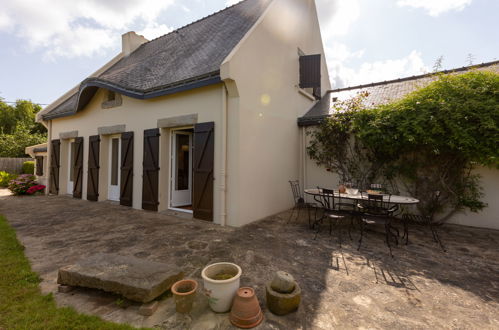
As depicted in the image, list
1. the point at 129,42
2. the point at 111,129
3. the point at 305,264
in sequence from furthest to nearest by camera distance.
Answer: the point at 129,42 → the point at 111,129 → the point at 305,264

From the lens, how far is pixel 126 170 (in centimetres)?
693

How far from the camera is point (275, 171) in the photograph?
6430 millimetres

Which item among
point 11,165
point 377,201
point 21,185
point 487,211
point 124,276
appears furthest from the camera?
point 11,165

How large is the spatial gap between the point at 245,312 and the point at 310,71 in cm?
775

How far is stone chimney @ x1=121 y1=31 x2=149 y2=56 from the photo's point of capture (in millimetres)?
10492

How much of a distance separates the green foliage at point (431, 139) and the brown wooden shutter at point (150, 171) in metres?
5.60

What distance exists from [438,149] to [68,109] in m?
13.2

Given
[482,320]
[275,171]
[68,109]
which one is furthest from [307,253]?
[68,109]

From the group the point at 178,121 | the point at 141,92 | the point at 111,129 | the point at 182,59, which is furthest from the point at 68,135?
the point at 178,121

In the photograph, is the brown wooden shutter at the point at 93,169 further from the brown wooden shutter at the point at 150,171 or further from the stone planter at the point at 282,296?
the stone planter at the point at 282,296

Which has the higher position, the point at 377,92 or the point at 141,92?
the point at 377,92

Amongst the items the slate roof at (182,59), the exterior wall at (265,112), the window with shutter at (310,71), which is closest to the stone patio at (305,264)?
the exterior wall at (265,112)

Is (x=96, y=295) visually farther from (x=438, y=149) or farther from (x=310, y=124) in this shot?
(x=438, y=149)

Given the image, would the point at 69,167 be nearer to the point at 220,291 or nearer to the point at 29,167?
the point at 29,167
